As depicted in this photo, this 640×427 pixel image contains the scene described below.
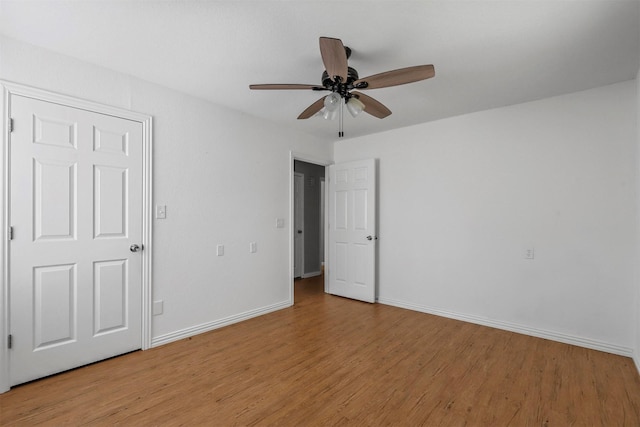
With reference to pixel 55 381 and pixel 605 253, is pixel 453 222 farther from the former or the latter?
pixel 55 381

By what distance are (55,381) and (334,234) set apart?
3.48 meters

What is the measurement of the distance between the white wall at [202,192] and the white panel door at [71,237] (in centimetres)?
21

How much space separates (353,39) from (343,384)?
2.47 meters

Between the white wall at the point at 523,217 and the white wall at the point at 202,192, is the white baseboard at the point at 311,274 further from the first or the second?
the white wall at the point at 523,217

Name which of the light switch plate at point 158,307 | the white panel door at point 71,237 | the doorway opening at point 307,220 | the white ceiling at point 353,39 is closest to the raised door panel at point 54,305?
the white panel door at point 71,237

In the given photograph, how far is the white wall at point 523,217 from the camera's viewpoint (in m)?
2.80

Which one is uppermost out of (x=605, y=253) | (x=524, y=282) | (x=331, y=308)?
(x=605, y=253)

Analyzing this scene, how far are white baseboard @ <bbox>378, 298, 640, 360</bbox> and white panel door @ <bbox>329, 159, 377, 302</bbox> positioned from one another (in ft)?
2.17

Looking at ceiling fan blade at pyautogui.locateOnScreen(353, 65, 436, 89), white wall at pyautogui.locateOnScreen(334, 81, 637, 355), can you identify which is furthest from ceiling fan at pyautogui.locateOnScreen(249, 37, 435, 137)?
white wall at pyautogui.locateOnScreen(334, 81, 637, 355)

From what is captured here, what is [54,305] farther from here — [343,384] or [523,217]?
[523,217]

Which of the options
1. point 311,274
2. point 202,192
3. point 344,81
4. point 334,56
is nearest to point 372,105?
point 344,81

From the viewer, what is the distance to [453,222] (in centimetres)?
374

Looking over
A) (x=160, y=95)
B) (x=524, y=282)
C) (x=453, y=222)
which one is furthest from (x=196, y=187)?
(x=524, y=282)

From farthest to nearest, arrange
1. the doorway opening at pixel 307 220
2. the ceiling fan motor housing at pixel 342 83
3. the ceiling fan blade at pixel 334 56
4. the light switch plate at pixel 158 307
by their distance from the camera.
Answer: the doorway opening at pixel 307 220 → the light switch plate at pixel 158 307 → the ceiling fan motor housing at pixel 342 83 → the ceiling fan blade at pixel 334 56
